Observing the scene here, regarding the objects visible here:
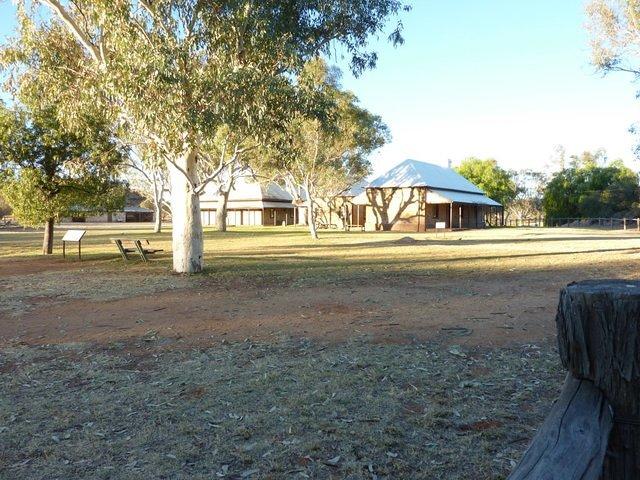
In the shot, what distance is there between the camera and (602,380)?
1.63 meters

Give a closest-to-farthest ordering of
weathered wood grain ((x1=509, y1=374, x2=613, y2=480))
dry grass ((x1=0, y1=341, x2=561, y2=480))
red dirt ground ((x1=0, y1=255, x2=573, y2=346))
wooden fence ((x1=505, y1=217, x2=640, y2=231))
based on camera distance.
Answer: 1. weathered wood grain ((x1=509, y1=374, x2=613, y2=480))
2. dry grass ((x1=0, y1=341, x2=561, y2=480))
3. red dirt ground ((x1=0, y1=255, x2=573, y2=346))
4. wooden fence ((x1=505, y1=217, x2=640, y2=231))

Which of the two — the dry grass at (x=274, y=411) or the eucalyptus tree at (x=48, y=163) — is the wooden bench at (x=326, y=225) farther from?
the dry grass at (x=274, y=411)

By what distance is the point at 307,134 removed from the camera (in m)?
33.3

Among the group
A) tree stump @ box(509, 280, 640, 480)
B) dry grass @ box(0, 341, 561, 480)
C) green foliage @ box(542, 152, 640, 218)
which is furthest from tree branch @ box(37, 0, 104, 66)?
green foliage @ box(542, 152, 640, 218)

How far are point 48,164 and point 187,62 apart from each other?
9.55 metres

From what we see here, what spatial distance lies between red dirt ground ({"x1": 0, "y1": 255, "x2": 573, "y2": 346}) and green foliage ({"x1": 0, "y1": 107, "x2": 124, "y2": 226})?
30.8 ft

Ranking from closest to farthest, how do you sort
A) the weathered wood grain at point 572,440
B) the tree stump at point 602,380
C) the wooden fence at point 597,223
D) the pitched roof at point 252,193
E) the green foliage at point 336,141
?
the weathered wood grain at point 572,440
the tree stump at point 602,380
the green foliage at point 336,141
the wooden fence at point 597,223
the pitched roof at point 252,193

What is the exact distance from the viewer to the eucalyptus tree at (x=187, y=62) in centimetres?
1212

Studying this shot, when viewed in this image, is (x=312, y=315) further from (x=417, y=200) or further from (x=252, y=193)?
(x=252, y=193)

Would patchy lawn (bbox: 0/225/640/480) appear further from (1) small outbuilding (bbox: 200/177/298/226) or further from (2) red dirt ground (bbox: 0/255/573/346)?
(1) small outbuilding (bbox: 200/177/298/226)

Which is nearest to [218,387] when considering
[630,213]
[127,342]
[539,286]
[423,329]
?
[127,342]

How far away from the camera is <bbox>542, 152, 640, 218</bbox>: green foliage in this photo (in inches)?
2181

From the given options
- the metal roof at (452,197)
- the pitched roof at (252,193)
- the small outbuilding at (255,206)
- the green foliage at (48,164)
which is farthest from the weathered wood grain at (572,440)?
the small outbuilding at (255,206)

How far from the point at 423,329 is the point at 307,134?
26.9 m
